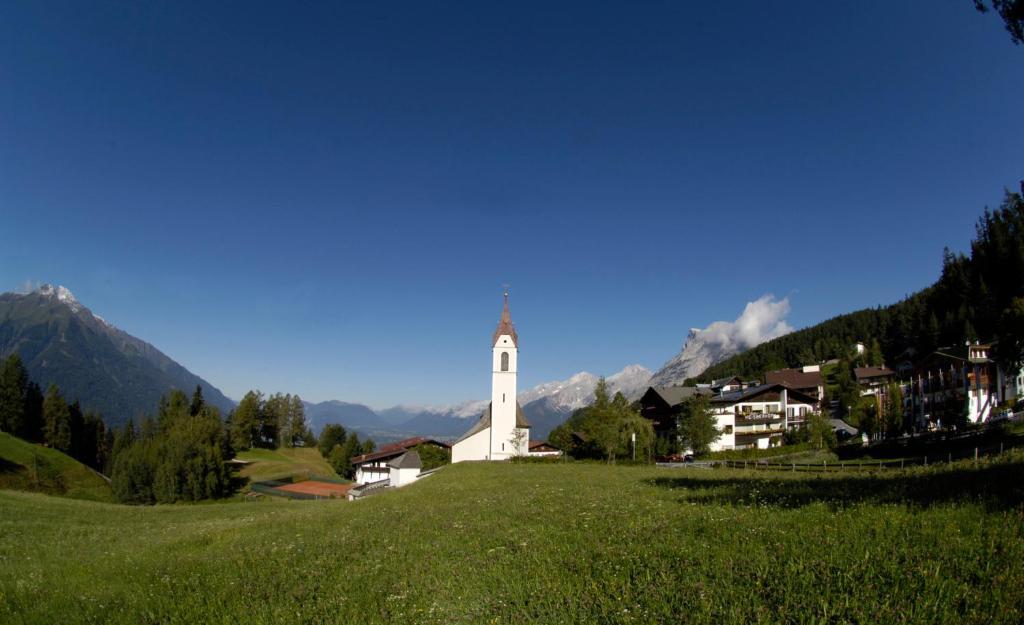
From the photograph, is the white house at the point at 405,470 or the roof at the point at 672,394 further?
the roof at the point at 672,394

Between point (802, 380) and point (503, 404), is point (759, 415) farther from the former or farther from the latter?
point (802, 380)

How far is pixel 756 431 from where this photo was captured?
253 ft

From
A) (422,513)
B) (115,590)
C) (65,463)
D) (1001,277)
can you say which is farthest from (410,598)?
(1001,277)

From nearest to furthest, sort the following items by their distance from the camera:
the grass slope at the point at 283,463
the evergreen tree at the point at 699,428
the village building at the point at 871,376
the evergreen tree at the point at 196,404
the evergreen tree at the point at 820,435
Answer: the evergreen tree at the point at 820,435, the evergreen tree at the point at 699,428, the grass slope at the point at 283,463, the evergreen tree at the point at 196,404, the village building at the point at 871,376

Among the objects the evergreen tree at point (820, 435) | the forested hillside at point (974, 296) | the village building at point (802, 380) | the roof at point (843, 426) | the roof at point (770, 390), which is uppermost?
the forested hillside at point (974, 296)

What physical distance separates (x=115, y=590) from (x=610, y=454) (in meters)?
47.6

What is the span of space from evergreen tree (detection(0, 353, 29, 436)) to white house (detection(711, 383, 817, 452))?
120675 mm

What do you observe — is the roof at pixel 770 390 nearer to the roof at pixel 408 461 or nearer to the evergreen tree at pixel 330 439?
the roof at pixel 408 461

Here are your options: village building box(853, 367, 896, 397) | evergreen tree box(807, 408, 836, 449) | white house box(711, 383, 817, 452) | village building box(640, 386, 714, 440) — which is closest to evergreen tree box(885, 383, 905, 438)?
evergreen tree box(807, 408, 836, 449)

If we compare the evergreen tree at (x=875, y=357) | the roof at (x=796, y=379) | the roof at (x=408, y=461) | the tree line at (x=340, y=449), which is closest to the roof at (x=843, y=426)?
the roof at (x=796, y=379)

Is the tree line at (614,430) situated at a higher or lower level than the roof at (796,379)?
lower

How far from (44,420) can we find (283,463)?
45.6 metres

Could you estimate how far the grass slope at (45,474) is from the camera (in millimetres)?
65625

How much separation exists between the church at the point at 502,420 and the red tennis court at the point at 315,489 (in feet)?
52.9
